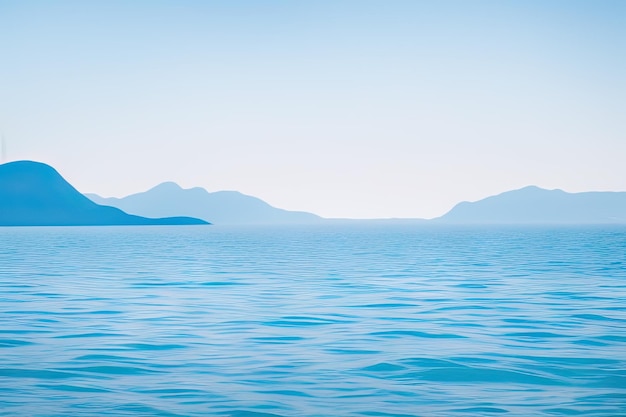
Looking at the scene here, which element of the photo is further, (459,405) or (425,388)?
(425,388)

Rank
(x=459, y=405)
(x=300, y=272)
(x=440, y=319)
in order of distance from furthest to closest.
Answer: (x=300, y=272)
(x=440, y=319)
(x=459, y=405)

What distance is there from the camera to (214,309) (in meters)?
27.2

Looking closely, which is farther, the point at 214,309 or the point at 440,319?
the point at 214,309

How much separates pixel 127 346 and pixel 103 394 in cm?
528

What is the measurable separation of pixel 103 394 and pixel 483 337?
35.7ft

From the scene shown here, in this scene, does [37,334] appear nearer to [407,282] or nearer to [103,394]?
[103,394]

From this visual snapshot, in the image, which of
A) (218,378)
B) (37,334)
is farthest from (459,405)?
(37,334)

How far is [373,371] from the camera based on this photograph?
1574 centimetres

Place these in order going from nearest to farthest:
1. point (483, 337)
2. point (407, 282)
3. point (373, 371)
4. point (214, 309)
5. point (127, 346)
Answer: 1. point (373, 371)
2. point (127, 346)
3. point (483, 337)
4. point (214, 309)
5. point (407, 282)

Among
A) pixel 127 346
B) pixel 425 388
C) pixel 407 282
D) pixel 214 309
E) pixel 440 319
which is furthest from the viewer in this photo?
pixel 407 282

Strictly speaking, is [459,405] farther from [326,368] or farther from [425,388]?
[326,368]

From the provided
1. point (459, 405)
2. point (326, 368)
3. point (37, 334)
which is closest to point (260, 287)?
point (37, 334)

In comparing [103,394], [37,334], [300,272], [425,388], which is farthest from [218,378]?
[300,272]

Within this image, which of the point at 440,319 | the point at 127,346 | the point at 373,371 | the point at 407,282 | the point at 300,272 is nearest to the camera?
the point at 373,371
